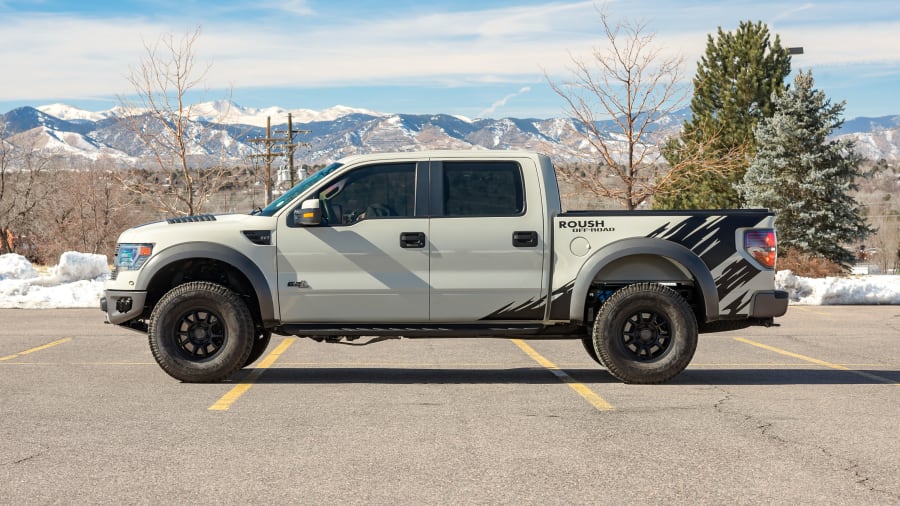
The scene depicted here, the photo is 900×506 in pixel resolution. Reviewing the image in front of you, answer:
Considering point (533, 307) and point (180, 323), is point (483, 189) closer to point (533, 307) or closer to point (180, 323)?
point (533, 307)

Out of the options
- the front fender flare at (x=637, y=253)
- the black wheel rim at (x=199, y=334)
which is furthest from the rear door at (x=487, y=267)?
the black wheel rim at (x=199, y=334)

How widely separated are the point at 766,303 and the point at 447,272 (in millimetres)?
2944

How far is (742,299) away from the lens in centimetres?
908

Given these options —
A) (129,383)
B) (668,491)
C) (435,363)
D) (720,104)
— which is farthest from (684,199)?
(668,491)

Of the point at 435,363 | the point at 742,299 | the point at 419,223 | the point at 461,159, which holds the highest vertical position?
the point at 461,159

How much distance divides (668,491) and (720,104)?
127 ft

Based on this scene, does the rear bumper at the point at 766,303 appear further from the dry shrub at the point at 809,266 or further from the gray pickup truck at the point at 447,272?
the dry shrub at the point at 809,266

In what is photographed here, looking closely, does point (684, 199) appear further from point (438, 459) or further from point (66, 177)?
point (66, 177)

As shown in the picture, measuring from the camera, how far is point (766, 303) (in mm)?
9055

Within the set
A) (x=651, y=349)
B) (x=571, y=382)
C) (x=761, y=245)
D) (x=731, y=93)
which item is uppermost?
(x=731, y=93)

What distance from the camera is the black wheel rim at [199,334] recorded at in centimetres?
905

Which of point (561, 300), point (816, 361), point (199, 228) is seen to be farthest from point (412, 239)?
point (816, 361)

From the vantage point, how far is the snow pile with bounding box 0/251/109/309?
18.5m

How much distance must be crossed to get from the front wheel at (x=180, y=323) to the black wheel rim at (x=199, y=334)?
2cm
